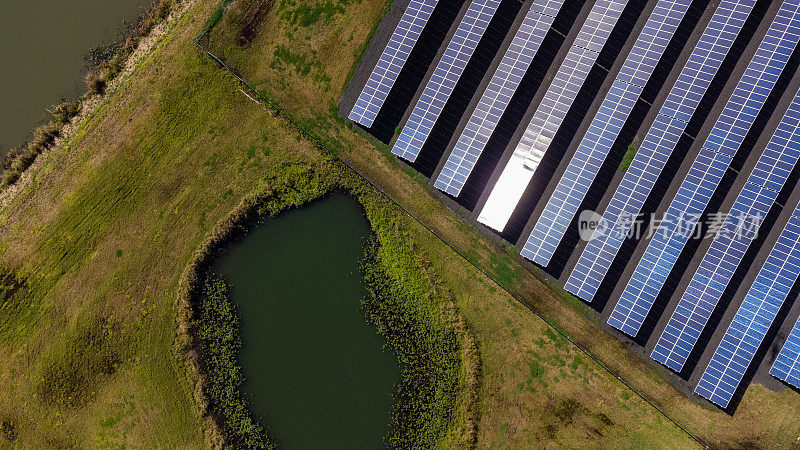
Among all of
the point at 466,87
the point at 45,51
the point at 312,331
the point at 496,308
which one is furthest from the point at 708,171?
the point at 45,51

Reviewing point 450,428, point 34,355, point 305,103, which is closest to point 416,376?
point 450,428

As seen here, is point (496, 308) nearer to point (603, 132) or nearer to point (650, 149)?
point (603, 132)

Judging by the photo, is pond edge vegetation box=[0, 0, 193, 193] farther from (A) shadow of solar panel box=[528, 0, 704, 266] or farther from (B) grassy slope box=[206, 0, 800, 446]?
(A) shadow of solar panel box=[528, 0, 704, 266]

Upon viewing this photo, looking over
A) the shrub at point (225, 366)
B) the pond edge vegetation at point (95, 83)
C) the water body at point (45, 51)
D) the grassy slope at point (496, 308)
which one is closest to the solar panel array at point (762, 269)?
the grassy slope at point (496, 308)

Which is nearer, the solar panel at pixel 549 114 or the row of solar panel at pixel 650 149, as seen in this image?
the row of solar panel at pixel 650 149

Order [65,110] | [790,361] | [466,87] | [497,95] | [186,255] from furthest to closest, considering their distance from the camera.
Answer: [65,110], [186,255], [466,87], [497,95], [790,361]

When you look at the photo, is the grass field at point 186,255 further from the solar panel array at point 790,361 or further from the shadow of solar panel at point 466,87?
the solar panel array at point 790,361
